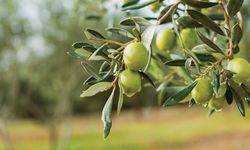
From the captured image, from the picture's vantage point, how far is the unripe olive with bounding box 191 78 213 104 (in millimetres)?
961

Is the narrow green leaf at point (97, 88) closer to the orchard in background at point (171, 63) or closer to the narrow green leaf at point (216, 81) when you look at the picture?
the orchard in background at point (171, 63)

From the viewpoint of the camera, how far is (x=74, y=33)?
37.0ft

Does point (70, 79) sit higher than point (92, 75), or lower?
lower

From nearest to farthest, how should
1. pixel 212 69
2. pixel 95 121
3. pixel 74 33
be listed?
1. pixel 212 69
2. pixel 74 33
3. pixel 95 121

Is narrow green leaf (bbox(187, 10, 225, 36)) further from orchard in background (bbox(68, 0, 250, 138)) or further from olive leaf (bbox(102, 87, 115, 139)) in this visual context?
olive leaf (bbox(102, 87, 115, 139))

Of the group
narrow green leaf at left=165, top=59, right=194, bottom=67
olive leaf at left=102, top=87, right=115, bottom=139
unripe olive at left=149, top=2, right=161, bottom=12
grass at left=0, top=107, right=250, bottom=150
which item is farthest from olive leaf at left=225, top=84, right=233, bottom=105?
grass at left=0, top=107, right=250, bottom=150

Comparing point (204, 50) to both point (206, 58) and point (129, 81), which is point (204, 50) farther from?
point (129, 81)

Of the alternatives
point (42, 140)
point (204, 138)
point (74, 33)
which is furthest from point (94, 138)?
point (74, 33)

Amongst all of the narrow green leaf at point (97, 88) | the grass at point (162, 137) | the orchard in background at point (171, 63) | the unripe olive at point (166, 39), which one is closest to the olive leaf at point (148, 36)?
the orchard in background at point (171, 63)

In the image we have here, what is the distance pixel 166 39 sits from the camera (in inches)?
49.2

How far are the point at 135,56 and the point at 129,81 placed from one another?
5 cm

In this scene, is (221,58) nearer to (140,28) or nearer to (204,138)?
(140,28)

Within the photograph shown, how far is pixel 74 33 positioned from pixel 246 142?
8.44 m

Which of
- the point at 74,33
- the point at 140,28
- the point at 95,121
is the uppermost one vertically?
the point at 140,28
